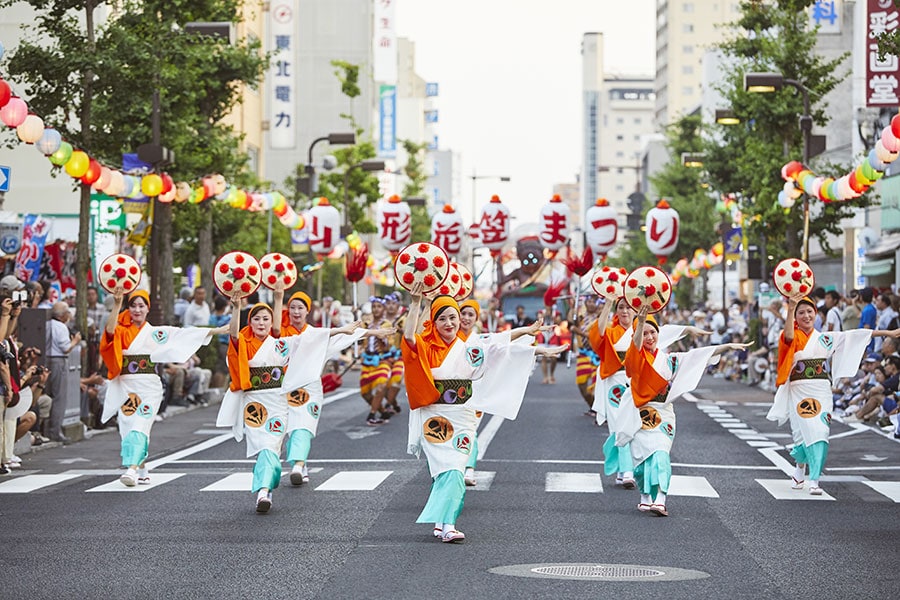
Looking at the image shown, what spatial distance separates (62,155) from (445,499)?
1023cm

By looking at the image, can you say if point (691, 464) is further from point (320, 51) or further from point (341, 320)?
point (320, 51)

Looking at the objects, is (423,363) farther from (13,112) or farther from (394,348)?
(394,348)

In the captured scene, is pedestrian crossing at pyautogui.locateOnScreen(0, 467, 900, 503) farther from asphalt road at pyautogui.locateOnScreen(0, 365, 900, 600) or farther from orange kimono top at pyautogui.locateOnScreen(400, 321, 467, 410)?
orange kimono top at pyautogui.locateOnScreen(400, 321, 467, 410)

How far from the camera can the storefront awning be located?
40.4 m

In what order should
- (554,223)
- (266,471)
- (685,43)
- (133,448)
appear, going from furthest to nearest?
(685,43)
(554,223)
(133,448)
(266,471)

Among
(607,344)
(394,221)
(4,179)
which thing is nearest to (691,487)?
(607,344)

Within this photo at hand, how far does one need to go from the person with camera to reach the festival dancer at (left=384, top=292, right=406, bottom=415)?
4.25 meters

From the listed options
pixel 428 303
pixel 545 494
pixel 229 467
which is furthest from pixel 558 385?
A: pixel 428 303

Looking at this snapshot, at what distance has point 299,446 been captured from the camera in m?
14.4

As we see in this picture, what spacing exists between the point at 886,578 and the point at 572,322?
31.5 ft

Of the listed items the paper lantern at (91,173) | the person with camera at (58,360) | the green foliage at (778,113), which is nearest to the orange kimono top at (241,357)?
the person with camera at (58,360)

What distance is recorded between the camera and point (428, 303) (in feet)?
36.1

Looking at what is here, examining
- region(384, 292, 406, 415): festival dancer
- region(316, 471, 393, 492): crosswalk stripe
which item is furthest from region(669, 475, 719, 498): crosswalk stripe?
region(384, 292, 406, 415): festival dancer

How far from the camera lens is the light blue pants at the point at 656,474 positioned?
12.1 m
